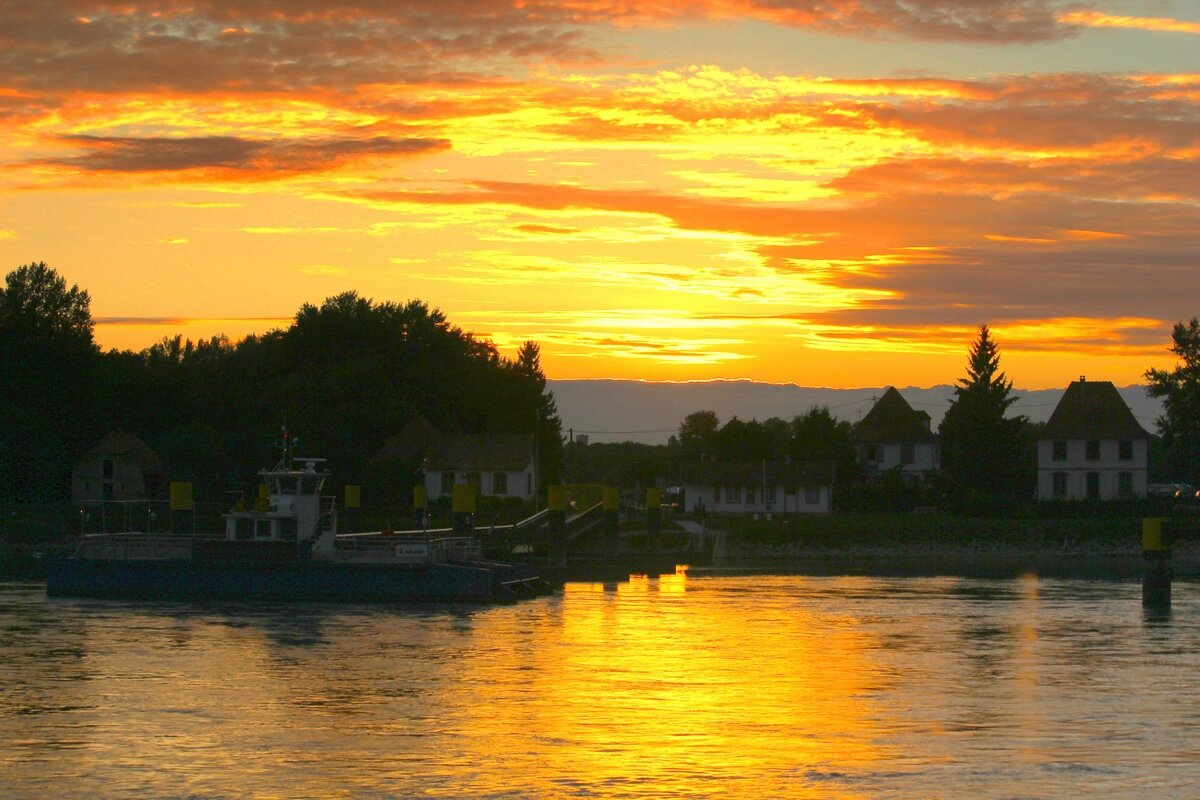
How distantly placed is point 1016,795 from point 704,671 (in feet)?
41.0

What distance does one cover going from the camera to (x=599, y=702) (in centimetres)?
2727

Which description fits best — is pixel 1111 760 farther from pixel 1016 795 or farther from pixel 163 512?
A: pixel 163 512

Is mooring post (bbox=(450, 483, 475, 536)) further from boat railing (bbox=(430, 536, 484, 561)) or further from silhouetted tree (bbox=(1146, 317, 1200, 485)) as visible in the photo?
silhouetted tree (bbox=(1146, 317, 1200, 485))

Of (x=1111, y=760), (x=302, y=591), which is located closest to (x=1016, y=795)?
(x=1111, y=760)

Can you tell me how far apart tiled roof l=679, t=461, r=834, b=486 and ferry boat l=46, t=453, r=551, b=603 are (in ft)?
130

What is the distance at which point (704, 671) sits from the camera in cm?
3145

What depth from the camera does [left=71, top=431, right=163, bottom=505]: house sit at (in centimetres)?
9688

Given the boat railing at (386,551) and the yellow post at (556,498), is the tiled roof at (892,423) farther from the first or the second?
the boat railing at (386,551)

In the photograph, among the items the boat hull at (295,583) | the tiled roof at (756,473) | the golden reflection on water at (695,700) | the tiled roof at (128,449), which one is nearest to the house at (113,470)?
the tiled roof at (128,449)

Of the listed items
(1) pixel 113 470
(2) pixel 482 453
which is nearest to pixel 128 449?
(1) pixel 113 470

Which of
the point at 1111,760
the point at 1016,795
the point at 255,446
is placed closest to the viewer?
the point at 1016,795

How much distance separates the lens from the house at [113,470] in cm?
9688

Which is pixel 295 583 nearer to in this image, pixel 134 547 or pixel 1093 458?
pixel 134 547

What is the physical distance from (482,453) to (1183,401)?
143 feet
